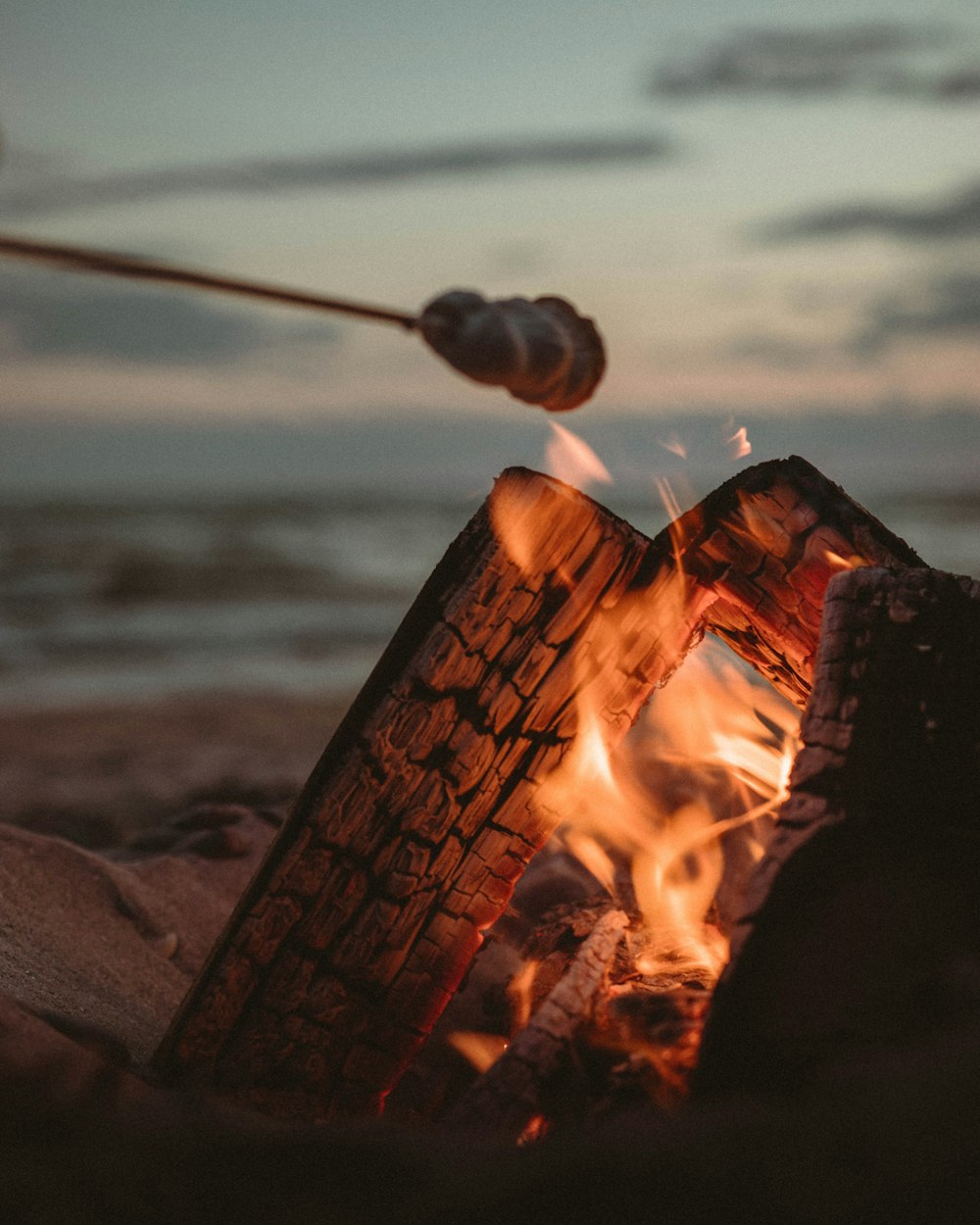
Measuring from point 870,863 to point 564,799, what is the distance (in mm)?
749

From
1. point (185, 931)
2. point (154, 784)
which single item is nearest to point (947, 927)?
point (185, 931)

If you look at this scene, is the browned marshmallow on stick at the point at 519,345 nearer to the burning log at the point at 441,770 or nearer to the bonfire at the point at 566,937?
the bonfire at the point at 566,937

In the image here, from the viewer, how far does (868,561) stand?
7.59ft

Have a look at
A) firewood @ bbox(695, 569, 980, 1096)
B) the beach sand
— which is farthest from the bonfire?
the beach sand

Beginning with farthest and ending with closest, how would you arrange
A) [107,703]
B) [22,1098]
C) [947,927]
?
[107,703] → [947,927] → [22,1098]

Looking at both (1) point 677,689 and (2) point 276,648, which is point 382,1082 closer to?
(1) point 677,689

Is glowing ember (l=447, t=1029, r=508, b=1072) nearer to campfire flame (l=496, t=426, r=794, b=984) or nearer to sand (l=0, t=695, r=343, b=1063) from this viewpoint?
campfire flame (l=496, t=426, r=794, b=984)

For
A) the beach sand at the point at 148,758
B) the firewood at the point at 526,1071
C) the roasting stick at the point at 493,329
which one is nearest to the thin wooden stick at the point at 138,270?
the roasting stick at the point at 493,329

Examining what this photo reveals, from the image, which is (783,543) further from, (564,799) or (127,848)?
(127,848)

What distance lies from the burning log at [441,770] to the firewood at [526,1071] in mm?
360

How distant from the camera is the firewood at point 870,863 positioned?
1830mm

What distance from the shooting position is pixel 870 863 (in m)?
1.93

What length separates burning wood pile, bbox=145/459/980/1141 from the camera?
77.2 inches

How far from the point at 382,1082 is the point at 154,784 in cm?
388
